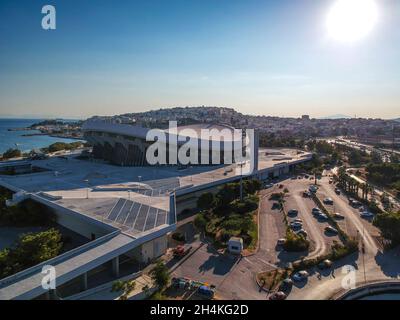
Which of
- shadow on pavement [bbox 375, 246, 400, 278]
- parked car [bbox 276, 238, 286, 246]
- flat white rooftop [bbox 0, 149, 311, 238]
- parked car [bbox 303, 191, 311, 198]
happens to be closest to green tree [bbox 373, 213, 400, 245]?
shadow on pavement [bbox 375, 246, 400, 278]

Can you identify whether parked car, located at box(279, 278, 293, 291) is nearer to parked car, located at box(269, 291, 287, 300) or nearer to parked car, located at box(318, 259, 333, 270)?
parked car, located at box(269, 291, 287, 300)

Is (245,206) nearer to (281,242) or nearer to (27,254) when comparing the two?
(281,242)

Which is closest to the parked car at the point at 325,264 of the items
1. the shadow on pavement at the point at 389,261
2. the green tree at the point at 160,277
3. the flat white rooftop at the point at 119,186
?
the shadow on pavement at the point at 389,261

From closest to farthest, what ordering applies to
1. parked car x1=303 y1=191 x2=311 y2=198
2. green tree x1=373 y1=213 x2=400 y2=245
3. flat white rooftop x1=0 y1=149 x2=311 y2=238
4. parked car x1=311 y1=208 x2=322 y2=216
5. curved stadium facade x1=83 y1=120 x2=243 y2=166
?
green tree x1=373 y1=213 x2=400 y2=245, flat white rooftop x1=0 y1=149 x2=311 y2=238, parked car x1=311 y1=208 x2=322 y2=216, parked car x1=303 y1=191 x2=311 y2=198, curved stadium facade x1=83 y1=120 x2=243 y2=166

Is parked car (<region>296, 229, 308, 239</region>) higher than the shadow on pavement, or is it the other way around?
parked car (<region>296, 229, 308, 239</region>)

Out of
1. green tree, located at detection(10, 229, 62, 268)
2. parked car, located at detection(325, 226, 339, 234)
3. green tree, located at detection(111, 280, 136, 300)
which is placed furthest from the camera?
parked car, located at detection(325, 226, 339, 234)

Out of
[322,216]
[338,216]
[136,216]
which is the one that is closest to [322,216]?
[322,216]

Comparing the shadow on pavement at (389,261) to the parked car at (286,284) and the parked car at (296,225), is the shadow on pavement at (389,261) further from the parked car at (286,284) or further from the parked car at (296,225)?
the parked car at (286,284)
